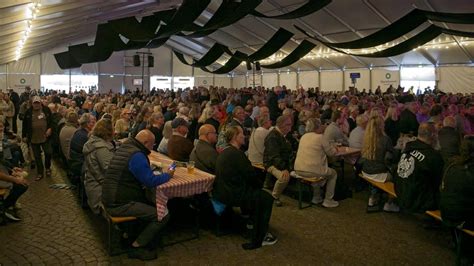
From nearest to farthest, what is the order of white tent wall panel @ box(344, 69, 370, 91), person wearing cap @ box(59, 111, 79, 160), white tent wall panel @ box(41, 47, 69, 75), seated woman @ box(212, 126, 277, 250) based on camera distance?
1. seated woman @ box(212, 126, 277, 250)
2. person wearing cap @ box(59, 111, 79, 160)
3. white tent wall panel @ box(344, 69, 370, 91)
4. white tent wall panel @ box(41, 47, 69, 75)

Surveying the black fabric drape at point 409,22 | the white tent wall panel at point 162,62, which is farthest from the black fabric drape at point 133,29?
the white tent wall panel at point 162,62

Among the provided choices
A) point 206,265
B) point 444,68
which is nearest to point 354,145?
point 206,265

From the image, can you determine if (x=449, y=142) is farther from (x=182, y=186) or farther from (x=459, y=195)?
(x=182, y=186)

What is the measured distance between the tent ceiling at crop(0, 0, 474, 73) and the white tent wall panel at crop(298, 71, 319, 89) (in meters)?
0.70

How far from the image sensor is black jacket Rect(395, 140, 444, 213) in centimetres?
408

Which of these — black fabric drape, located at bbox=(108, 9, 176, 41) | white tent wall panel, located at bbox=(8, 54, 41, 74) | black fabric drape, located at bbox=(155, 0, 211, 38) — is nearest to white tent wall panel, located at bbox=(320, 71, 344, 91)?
black fabric drape, located at bbox=(108, 9, 176, 41)

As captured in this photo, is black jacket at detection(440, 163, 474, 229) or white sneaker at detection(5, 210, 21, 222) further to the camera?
white sneaker at detection(5, 210, 21, 222)

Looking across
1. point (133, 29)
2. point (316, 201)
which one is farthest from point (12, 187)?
point (133, 29)

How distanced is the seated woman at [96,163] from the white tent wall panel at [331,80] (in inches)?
843

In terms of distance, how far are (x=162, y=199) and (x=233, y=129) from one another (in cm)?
104

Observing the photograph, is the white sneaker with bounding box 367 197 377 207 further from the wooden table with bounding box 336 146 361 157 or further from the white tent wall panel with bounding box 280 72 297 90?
the white tent wall panel with bounding box 280 72 297 90

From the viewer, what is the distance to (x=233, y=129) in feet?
14.1

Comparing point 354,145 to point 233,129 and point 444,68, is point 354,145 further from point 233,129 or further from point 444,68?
point 444,68

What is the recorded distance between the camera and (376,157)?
17.4 ft
